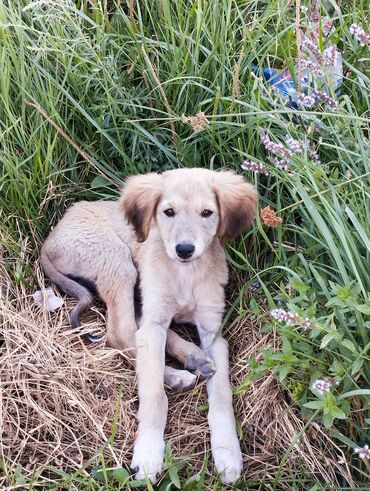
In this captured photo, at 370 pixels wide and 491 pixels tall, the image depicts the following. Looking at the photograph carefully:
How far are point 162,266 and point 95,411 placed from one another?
2.64ft

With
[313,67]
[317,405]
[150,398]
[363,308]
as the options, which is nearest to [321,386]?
[317,405]

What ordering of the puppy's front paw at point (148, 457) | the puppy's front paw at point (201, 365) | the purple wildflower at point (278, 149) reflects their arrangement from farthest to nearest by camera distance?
1. the puppy's front paw at point (201, 365)
2. the purple wildflower at point (278, 149)
3. the puppy's front paw at point (148, 457)

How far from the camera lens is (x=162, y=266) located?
3541mm

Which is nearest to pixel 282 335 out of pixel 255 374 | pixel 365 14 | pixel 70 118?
pixel 255 374

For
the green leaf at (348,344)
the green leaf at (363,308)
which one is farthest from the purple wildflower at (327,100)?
the green leaf at (348,344)

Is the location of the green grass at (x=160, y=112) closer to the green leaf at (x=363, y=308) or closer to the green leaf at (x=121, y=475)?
the green leaf at (x=363, y=308)

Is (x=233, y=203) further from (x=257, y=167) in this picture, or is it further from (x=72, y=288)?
(x=72, y=288)

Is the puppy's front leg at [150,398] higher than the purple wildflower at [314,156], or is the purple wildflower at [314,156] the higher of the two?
the purple wildflower at [314,156]

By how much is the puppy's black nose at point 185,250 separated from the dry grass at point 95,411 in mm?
528

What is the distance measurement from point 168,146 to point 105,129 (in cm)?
35

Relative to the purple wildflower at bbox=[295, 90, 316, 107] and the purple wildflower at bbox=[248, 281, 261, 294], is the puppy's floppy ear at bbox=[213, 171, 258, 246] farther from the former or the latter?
the purple wildflower at bbox=[295, 90, 316, 107]

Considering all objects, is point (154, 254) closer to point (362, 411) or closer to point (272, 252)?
point (272, 252)

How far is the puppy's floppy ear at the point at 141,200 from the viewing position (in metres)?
3.43

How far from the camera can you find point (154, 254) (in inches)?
141
